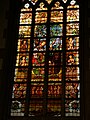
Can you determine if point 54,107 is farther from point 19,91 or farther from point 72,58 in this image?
point 72,58

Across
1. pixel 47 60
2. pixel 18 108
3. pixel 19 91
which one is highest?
pixel 47 60

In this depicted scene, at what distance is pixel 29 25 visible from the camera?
27.5 feet

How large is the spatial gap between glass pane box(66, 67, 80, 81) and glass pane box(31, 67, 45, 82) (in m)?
0.53

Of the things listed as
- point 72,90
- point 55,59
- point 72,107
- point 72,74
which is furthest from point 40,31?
point 72,107

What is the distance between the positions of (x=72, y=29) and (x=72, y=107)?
185 cm

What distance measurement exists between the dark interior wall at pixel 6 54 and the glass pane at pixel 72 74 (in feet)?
0.69

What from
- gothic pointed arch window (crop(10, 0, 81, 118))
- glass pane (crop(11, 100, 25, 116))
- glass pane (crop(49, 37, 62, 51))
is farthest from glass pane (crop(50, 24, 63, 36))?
glass pane (crop(11, 100, 25, 116))

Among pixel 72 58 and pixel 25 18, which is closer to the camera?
pixel 72 58

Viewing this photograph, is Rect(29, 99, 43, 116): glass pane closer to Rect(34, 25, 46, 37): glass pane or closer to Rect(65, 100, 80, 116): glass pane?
Rect(65, 100, 80, 116): glass pane

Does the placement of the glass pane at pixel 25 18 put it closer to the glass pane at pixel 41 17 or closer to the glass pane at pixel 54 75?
the glass pane at pixel 41 17

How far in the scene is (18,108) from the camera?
7355 mm

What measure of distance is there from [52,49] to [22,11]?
1.32m

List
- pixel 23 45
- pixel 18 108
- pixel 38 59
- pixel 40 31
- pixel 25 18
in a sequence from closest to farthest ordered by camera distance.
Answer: pixel 18 108, pixel 38 59, pixel 23 45, pixel 40 31, pixel 25 18

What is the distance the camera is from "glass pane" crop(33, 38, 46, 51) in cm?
802
